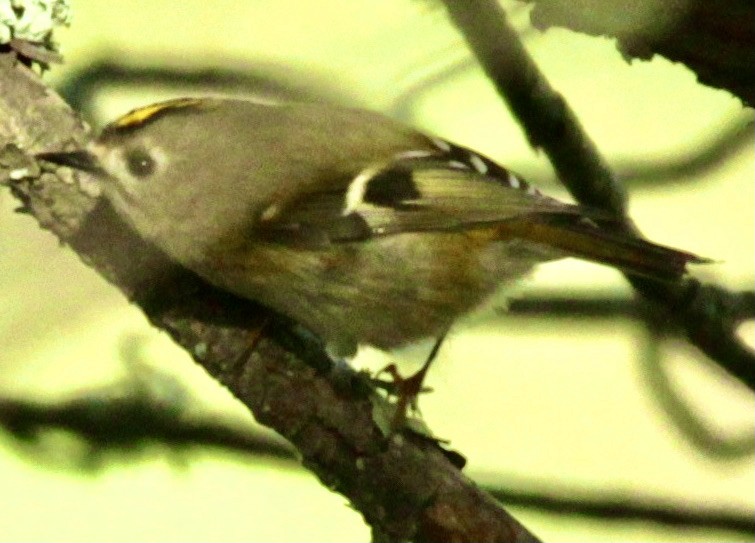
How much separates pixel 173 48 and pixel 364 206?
0.73 ft

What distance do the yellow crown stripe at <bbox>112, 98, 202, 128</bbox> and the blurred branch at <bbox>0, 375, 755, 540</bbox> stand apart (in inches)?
18.3

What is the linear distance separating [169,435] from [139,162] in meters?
0.52

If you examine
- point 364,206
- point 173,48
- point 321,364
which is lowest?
point 321,364

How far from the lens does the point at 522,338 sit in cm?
115

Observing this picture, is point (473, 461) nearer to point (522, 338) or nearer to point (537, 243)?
point (522, 338)

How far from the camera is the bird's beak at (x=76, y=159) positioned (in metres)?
0.76

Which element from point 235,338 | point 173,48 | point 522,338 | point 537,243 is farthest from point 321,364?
point 522,338

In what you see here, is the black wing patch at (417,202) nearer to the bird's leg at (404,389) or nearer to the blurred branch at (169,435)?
the bird's leg at (404,389)

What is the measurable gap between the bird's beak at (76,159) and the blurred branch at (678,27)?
335 mm

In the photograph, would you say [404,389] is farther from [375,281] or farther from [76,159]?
[76,159]

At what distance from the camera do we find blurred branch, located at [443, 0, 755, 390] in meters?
0.80

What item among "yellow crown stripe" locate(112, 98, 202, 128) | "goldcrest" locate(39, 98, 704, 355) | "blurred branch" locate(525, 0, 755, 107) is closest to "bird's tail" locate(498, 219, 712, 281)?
"goldcrest" locate(39, 98, 704, 355)

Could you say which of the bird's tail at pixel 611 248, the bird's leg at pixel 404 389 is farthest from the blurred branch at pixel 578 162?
the bird's leg at pixel 404 389

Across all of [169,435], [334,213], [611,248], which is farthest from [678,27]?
[169,435]
